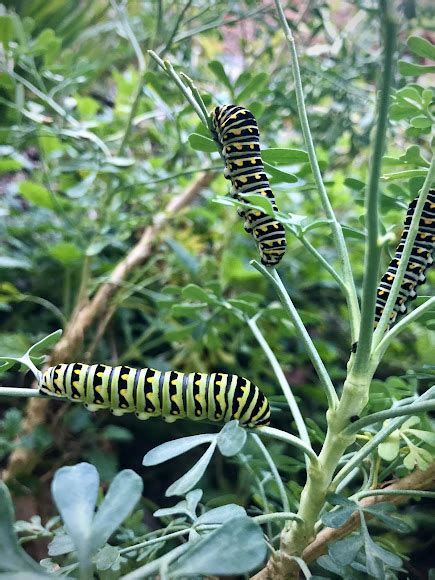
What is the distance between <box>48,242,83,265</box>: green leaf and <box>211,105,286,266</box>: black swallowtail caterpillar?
724mm

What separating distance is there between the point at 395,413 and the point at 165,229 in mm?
1121

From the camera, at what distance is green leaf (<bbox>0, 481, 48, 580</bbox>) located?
333mm

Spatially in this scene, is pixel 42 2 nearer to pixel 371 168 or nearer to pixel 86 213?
pixel 86 213

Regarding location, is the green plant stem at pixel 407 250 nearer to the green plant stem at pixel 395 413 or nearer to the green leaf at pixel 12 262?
the green plant stem at pixel 395 413

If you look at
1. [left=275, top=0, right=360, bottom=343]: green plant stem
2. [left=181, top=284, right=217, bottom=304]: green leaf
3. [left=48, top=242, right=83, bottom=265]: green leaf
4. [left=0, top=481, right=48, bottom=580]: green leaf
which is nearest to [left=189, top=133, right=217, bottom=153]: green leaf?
[left=275, top=0, right=360, bottom=343]: green plant stem

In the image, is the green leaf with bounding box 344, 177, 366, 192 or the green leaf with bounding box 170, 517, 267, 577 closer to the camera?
the green leaf with bounding box 170, 517, 267, 577

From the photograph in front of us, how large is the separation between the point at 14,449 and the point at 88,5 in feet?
7.12

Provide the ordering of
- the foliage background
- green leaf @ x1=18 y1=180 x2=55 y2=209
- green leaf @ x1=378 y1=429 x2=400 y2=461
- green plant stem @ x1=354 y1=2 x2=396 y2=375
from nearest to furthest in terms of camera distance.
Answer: green plant stem @ x1=354 y1=2 x2=396 y2=375 → green leaf @ x1=378 y1=429 x2=400 y2=461 → the foliage background → green leaf @ x1=18 y1=180 x2=55 y2=209

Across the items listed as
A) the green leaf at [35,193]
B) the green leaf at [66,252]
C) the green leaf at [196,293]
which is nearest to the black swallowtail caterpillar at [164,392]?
the green leaf at [196,293]

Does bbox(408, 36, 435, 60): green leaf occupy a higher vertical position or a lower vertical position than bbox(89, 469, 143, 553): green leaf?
higher

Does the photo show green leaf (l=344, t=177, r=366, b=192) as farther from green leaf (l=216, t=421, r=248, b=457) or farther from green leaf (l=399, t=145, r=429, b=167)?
green leaf (l=216, t=421, r=248, b=457)

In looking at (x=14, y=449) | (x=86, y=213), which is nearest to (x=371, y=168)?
(x=14, y=449)

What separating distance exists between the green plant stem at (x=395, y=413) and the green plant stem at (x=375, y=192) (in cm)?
7

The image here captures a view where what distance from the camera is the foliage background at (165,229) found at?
108 cm
